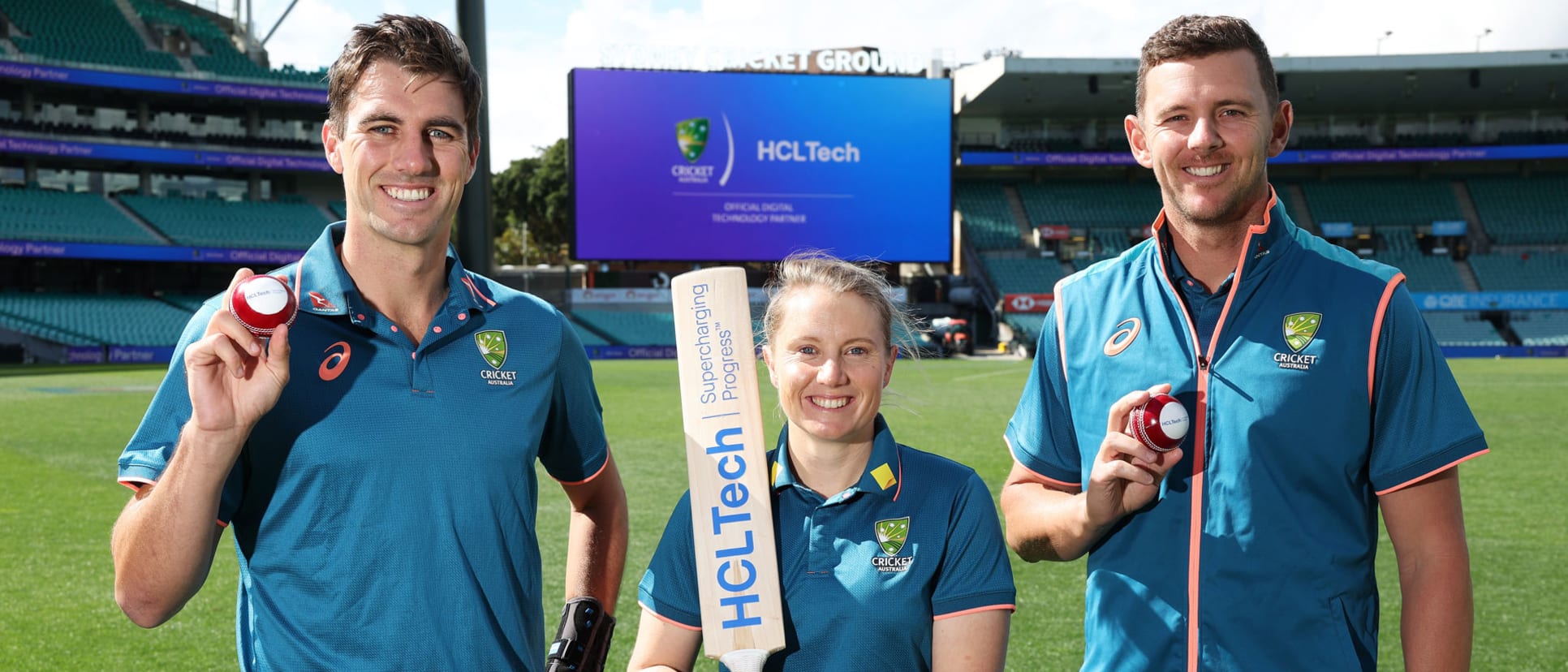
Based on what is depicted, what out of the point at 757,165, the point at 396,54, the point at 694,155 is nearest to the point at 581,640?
the point at 396,54

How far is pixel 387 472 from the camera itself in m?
1.89

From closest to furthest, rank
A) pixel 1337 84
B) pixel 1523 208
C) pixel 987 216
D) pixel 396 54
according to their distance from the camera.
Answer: pixel 396 54 < pixel 1337 84 < pixel 1523 208 < pixel 987 216

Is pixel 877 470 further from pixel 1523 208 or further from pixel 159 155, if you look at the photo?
pixel 1523 208

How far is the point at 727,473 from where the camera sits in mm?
2080

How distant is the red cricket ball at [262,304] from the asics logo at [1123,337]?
1412mm

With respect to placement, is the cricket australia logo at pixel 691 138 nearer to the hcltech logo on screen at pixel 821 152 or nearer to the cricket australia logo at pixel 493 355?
the hcltech logo on screen at pixel 821 152

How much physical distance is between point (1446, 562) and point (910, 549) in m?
0.89

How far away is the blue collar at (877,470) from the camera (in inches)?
82.7

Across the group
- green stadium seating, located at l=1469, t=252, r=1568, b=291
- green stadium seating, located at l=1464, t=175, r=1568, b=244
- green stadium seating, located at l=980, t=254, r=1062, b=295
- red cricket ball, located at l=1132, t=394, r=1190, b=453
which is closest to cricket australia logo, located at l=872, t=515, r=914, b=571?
red cricket ball, located at l=1132, t=394, r=1190, b=453

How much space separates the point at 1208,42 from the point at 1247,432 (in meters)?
0.70

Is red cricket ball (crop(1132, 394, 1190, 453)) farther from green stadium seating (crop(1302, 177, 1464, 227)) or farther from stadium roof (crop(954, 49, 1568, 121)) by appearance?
green stadium seating (crop(1302, 177, 1464, 227))

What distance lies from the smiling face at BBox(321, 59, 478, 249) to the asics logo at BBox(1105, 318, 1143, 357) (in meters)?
1.25

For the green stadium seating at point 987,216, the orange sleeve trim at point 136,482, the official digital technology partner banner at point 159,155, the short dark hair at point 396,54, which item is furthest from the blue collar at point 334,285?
the green stadium seating at point 987,216

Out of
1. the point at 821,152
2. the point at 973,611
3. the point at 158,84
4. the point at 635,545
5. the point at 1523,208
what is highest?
the point at 158,84
